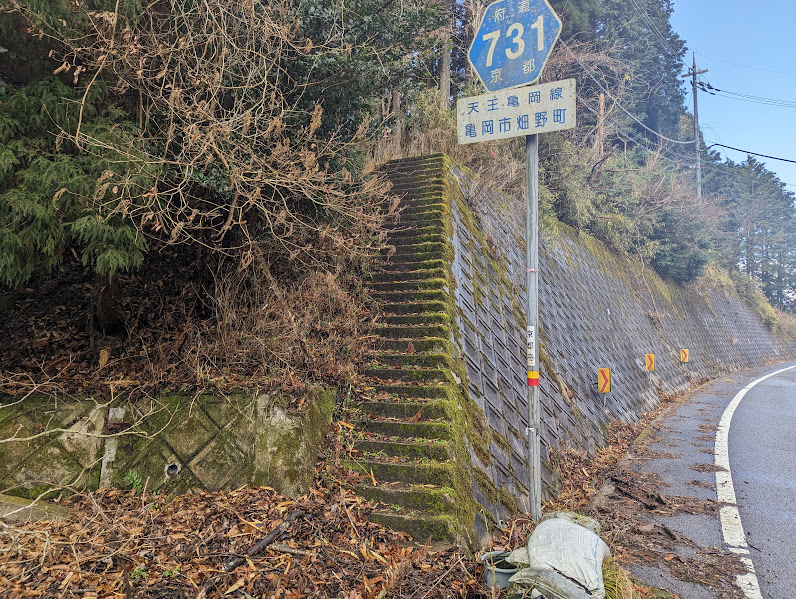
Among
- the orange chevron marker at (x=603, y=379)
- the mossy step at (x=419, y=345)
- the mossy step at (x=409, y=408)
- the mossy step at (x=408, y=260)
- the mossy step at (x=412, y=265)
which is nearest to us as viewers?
the mossy step at (x=409, y=408)

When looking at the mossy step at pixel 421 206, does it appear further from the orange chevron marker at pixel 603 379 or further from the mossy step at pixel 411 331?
the orange chevron marker at pixel 603 379

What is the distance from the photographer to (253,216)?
550 centimetres

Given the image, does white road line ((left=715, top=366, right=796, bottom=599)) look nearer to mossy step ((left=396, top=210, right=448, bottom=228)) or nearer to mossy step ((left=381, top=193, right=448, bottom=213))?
mossy step ((left=396, top=210, right=448, bottom=228))

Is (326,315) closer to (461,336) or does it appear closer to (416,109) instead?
(461,336)

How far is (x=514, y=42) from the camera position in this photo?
418cm

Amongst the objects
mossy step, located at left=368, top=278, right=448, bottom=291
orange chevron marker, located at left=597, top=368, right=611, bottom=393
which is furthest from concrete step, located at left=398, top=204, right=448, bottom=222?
orange chevron marker, located at left=597, top=368, right=611, bottom=393

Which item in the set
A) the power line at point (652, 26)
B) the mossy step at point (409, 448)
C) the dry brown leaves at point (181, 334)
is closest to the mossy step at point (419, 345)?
the dry brown leaves at point (181, 334)

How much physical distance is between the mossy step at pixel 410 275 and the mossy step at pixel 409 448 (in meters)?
2.48

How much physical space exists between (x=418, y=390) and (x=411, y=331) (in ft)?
2.98

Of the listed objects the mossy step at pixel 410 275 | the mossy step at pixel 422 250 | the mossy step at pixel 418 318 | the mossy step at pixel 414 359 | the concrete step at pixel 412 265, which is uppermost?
the mossy step at pixel 422 250

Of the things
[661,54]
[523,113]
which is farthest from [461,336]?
[661,54]

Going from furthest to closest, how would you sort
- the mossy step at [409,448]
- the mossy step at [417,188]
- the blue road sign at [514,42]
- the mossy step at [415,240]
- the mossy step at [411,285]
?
the mossy step at [417,188]
the mossy step at [415,240]
the mossy step at [411,285]
the mossy step at [409,448]
the blue road sign at [514,42]

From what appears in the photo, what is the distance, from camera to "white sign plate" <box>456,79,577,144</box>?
389cm

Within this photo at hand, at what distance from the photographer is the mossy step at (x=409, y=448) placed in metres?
4.21
